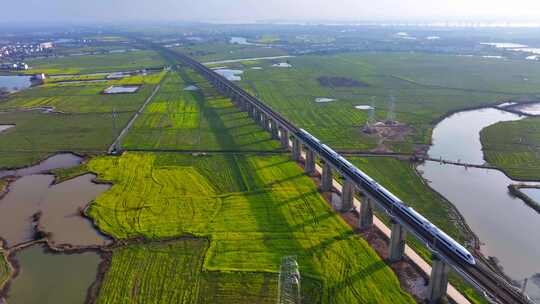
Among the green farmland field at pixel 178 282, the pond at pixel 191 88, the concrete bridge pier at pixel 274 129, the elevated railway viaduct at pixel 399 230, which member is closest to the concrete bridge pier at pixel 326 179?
the elevated railway viaduct at pixel 399 230

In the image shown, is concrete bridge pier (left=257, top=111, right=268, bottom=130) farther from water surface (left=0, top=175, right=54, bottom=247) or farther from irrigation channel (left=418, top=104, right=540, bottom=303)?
water surface (left=0, top=175, right=54, bottom=247)

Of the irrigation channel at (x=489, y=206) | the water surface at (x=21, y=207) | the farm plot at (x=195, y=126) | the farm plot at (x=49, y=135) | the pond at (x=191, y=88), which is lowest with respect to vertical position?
the water surface at (x=21, y=207)

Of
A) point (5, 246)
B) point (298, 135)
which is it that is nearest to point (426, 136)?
point (298, 135)

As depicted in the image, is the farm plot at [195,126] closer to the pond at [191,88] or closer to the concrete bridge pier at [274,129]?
the concrete bridge pier at [274,129]

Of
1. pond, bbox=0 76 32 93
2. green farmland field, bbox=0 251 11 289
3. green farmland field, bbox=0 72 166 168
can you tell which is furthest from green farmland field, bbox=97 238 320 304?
pond, bbox=0 76 32 93

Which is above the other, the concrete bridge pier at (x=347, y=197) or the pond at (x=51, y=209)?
the concrete bridge pier at (x=347, y=197)
